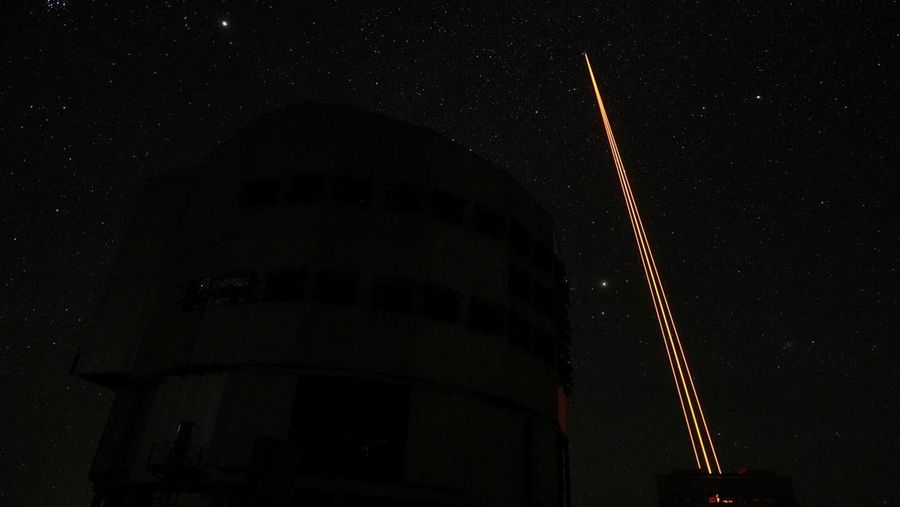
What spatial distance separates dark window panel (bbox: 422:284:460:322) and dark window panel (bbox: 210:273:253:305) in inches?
280

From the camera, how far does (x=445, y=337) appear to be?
22.2m

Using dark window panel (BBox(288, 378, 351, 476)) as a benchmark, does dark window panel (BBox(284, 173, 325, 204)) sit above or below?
above

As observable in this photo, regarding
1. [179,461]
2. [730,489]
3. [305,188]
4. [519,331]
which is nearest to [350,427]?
[179,461]

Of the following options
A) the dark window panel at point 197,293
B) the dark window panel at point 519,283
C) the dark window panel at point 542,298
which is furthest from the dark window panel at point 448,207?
the dark window panel at point 197,293

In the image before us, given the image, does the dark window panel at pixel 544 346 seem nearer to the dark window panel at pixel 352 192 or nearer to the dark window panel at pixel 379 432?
the dark window panel at pixel 379 432

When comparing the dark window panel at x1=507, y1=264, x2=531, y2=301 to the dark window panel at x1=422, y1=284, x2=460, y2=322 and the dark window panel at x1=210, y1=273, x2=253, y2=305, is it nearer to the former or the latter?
the dark window panel at x1=422, y1=284, x2=460, y2=322

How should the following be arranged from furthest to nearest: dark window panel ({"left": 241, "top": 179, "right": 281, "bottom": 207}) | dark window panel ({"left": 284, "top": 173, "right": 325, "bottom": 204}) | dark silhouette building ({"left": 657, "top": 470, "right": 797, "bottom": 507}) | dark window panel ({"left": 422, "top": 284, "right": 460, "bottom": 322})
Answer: dark silhouette building ({"left": 657, "top": 470, "right": 797, "bottom": 507}) < dark window panel ({"left": 241, "top": 179, "right": 281, "bottom": 207}) < dark window panel ({"left": 284, "top": 173, "right": 325, "bottom": 204}) < dark window panel ({"left": 422, "top": 284, "right": 460, "bottom": 322})

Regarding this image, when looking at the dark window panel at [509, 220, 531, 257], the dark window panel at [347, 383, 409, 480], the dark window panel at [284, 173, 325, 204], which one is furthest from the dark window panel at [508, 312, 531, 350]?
the dark window panel at [284, 173, 325, 204]

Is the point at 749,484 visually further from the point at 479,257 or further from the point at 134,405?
the point at 134,405

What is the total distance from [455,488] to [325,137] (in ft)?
52.3

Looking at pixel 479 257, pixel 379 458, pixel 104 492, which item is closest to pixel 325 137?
pixel 479 257

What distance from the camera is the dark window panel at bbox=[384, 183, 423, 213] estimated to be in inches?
936

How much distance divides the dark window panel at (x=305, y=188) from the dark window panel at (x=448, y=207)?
497 centimetres

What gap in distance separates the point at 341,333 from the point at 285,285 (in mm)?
3137
